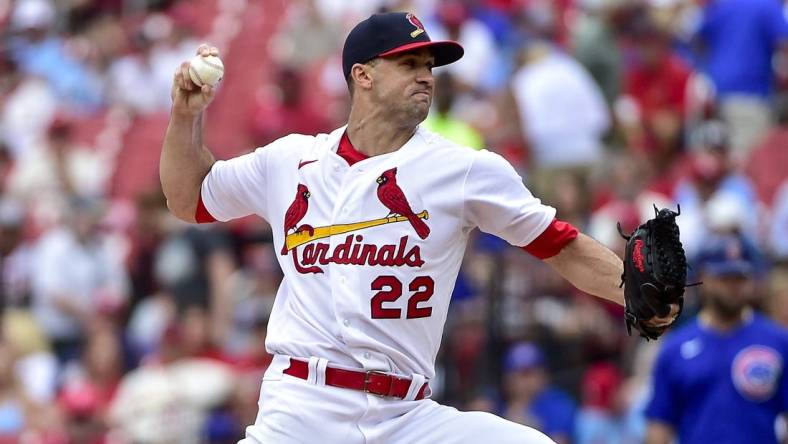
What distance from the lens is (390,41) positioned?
552cm

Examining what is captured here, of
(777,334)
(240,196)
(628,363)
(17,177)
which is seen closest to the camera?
(240,196)

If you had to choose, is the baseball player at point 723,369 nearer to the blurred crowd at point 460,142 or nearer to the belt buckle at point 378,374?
the blurred crowd at point 460,142

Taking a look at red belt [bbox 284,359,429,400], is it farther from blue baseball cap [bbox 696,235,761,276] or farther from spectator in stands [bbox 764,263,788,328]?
spectator in stands [bbox 764,263,788,328]

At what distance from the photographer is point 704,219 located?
400 inches

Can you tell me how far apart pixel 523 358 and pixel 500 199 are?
458 centimetres

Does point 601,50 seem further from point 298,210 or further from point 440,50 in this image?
point 298,210

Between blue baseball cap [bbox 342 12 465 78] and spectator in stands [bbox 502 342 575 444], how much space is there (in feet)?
14.7

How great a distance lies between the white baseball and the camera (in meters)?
5.61

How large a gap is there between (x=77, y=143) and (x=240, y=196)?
916 cm

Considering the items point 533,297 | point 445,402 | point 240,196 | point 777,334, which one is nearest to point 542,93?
point 533,297

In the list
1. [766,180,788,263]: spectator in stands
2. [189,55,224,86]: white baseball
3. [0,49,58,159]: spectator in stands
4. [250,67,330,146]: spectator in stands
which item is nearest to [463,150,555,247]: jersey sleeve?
[189,55,224,86]: white baseball

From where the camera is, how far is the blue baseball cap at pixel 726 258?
7594mm

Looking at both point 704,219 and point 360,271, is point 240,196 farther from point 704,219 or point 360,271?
point 704,219

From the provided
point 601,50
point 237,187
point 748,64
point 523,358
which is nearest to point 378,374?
point 237,187
